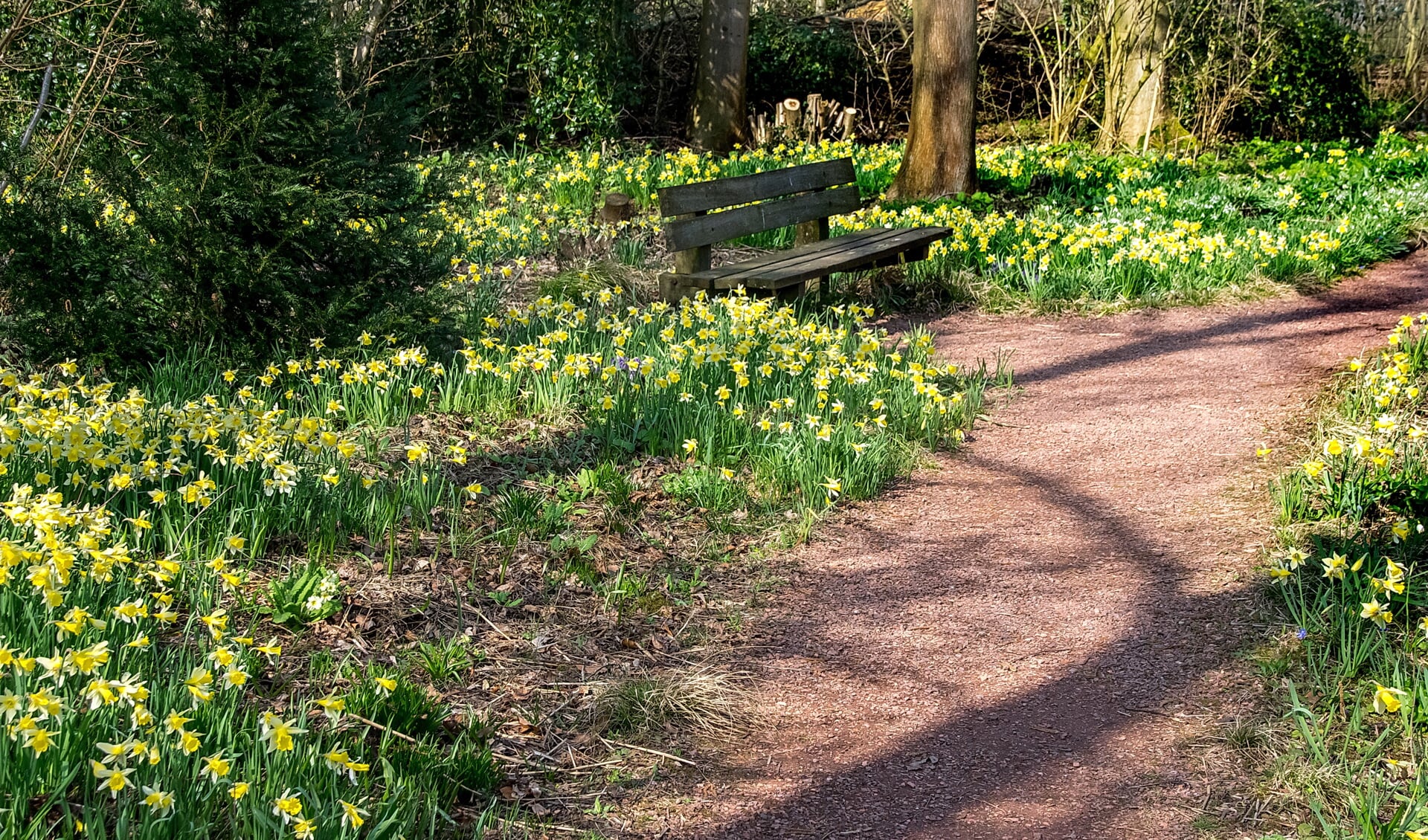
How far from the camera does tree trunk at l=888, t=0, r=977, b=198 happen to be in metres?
8.91

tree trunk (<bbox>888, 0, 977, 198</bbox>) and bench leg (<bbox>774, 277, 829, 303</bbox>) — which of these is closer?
bench leg (<bbox>774, 277, 829, 303</bbox>)

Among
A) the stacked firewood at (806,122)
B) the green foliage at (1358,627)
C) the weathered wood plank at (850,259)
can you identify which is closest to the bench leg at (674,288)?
the weathered wood plank at (850,259)

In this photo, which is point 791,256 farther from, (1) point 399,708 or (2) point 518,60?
(2) point 518,60

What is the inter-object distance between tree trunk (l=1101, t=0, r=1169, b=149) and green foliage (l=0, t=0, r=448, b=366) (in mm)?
9374

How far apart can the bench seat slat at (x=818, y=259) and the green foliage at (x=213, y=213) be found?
2038 millimetres

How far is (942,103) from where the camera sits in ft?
29.7

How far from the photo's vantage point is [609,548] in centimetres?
390

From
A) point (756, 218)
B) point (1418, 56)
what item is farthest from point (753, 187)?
point (1418, 56)

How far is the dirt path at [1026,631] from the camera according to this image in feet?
8.95

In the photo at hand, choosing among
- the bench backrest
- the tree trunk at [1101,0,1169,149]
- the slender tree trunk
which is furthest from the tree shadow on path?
the slender tree trunk

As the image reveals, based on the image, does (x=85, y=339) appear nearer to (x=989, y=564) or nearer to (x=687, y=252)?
(x=687, y=252)

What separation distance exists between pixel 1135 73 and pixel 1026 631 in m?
10.3

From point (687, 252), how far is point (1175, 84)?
8.14 m

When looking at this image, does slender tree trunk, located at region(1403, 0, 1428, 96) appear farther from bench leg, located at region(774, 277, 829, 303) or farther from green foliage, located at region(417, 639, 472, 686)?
green foliage, located at region(417, 639, 472, 686)
